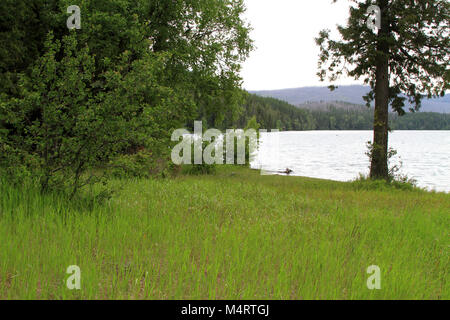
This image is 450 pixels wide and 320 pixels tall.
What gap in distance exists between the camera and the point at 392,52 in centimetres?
1623

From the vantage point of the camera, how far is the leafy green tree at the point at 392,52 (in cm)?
1512

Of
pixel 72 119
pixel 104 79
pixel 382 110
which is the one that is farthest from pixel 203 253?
pixel 382 110

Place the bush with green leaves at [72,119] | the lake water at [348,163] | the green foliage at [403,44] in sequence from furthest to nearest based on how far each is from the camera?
1. the lake water at [348,163]
2. the green foliage at [403,44]
3. the bush with green leaves at [72,119]

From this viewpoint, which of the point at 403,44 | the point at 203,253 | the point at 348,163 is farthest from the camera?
the point at 348,163

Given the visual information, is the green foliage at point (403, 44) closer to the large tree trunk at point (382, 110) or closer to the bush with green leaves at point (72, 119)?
the large tree trunk at point (382, 110)

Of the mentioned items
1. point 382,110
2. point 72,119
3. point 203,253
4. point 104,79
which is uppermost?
point 104,79

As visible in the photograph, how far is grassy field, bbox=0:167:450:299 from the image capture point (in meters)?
3.64

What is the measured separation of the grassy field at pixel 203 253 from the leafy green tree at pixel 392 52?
34.2 feet

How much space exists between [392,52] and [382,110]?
2.93 metres

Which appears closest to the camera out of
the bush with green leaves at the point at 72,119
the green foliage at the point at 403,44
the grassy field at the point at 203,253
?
the grassy field at the point at 203,253

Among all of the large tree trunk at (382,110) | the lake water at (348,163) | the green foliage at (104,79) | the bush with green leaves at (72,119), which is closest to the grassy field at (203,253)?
the bush with green leaves at (72,119)

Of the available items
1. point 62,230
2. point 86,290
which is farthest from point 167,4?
point 86,290

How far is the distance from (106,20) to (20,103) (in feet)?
36.1

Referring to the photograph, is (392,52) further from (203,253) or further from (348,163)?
(348,163)
